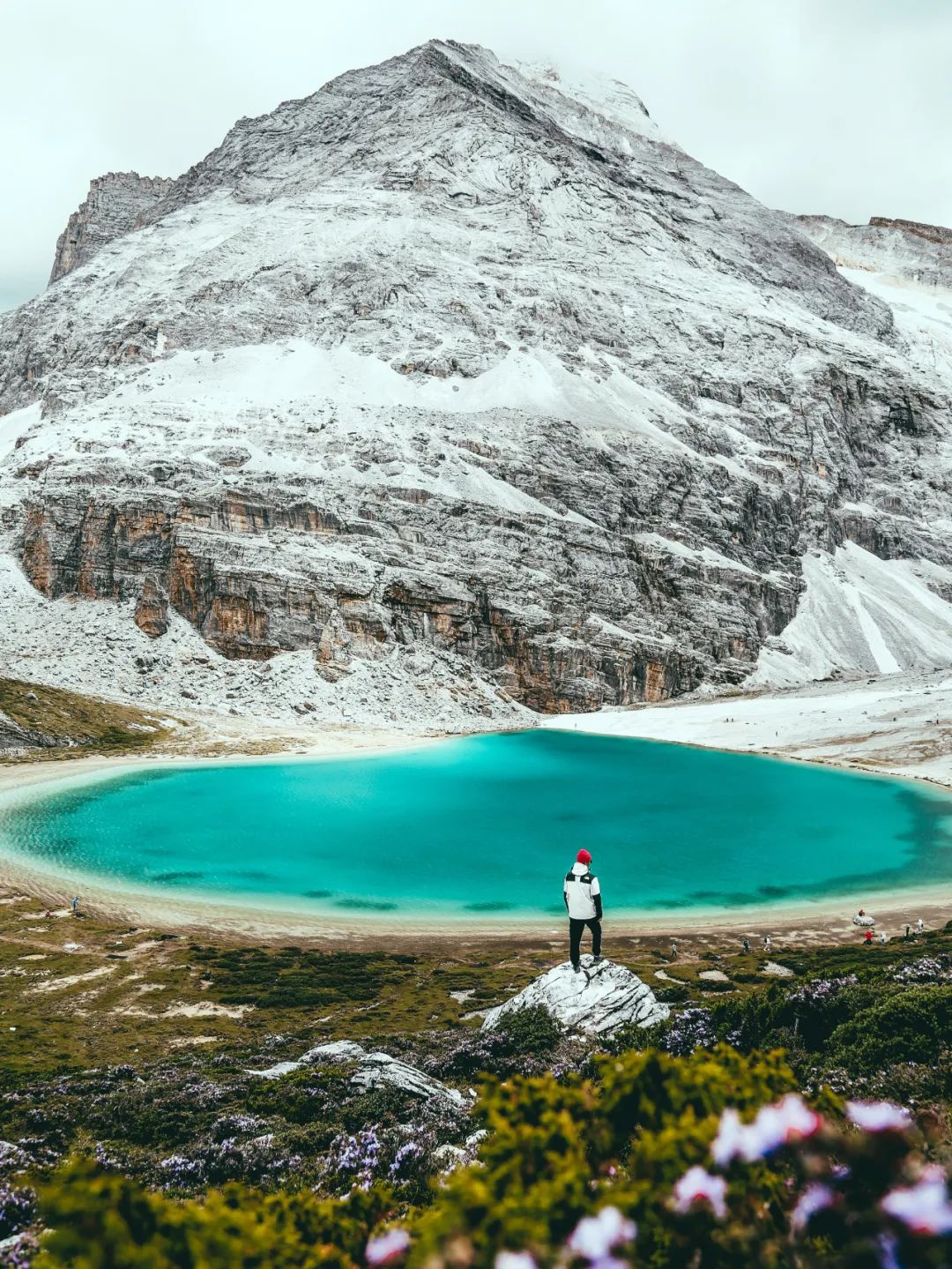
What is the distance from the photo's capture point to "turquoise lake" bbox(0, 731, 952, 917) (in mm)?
31844

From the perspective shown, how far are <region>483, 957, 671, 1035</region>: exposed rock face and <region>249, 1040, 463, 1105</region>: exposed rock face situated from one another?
3008mm

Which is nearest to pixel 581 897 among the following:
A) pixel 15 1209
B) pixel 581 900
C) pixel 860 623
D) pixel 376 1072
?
pixel 581 900

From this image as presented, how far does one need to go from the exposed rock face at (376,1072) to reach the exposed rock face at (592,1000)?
3.01 meters

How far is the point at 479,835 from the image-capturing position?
4184 centimetres

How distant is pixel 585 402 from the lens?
476ft

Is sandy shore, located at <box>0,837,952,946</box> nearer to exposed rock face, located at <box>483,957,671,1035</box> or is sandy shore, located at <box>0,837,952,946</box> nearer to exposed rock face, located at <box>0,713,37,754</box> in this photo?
exposed rock face, located at <box>483,957,671,1035</box>

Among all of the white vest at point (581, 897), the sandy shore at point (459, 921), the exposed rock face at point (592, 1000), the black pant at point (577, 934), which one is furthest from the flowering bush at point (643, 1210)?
the sandy shore at point (459, 921)

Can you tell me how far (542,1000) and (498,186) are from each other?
8220 inches

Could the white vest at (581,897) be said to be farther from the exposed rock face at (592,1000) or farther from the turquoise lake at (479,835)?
the turquoise lake at (479,835)

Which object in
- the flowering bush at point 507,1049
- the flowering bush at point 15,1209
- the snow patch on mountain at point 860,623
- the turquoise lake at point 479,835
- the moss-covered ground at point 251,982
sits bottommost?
the turquoise lake at point 479,835

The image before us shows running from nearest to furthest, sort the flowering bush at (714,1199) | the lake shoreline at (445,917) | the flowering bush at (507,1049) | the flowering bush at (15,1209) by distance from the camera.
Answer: the flowering bush at (714,1199) → the flowering bush at (15,1209) → the flowering bush at (507,1049) → the lake shoreline at (445,917)

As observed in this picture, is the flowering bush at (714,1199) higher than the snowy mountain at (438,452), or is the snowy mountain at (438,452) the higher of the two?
the snowy mountain at (438,452)

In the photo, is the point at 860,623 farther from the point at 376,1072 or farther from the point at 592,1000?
the point at 376,1072

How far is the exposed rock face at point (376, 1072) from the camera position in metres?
11.0
